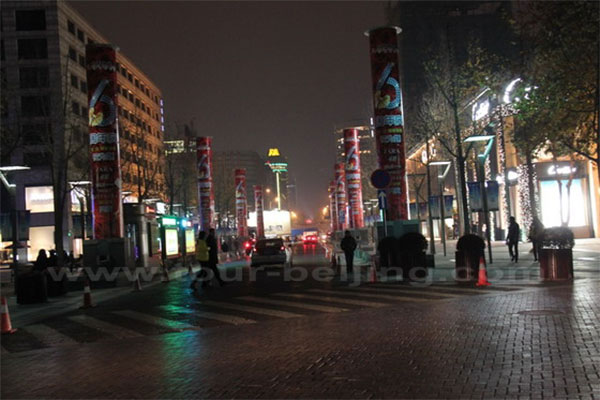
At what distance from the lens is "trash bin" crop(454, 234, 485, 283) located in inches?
762

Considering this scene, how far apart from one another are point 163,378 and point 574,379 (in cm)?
463

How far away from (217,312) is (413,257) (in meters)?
9.25

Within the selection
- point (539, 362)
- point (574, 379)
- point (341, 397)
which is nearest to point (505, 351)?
point (539, 362)

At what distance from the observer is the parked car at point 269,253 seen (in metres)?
30.2

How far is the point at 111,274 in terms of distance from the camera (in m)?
23.9

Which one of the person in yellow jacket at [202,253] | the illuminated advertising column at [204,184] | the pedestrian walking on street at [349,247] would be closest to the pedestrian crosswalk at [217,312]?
the person in yellow jacket at [202,253]

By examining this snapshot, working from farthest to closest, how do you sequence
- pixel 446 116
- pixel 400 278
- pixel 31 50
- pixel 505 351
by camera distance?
1. pixel 31 50
2. pixel 446 116
3. pixel 400 278
4. pixel 505 351

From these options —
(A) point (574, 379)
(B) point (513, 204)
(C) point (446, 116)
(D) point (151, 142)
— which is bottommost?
(A) point (574, 379)

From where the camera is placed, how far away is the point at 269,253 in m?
30.3

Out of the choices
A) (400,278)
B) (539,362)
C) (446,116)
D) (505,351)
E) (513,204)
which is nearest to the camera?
(539,362)

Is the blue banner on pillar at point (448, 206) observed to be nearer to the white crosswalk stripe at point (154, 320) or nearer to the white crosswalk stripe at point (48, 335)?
the white crosswalk stripe at point (154, 320)

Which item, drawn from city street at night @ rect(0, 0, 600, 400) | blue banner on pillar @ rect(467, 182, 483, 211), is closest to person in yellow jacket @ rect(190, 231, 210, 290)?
city street at night @ rect(0, 0, 600, 400)

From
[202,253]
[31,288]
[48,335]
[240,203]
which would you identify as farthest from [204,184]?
[48,335]

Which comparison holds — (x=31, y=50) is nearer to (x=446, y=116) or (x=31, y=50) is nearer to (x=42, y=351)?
(x=446, y=116)
